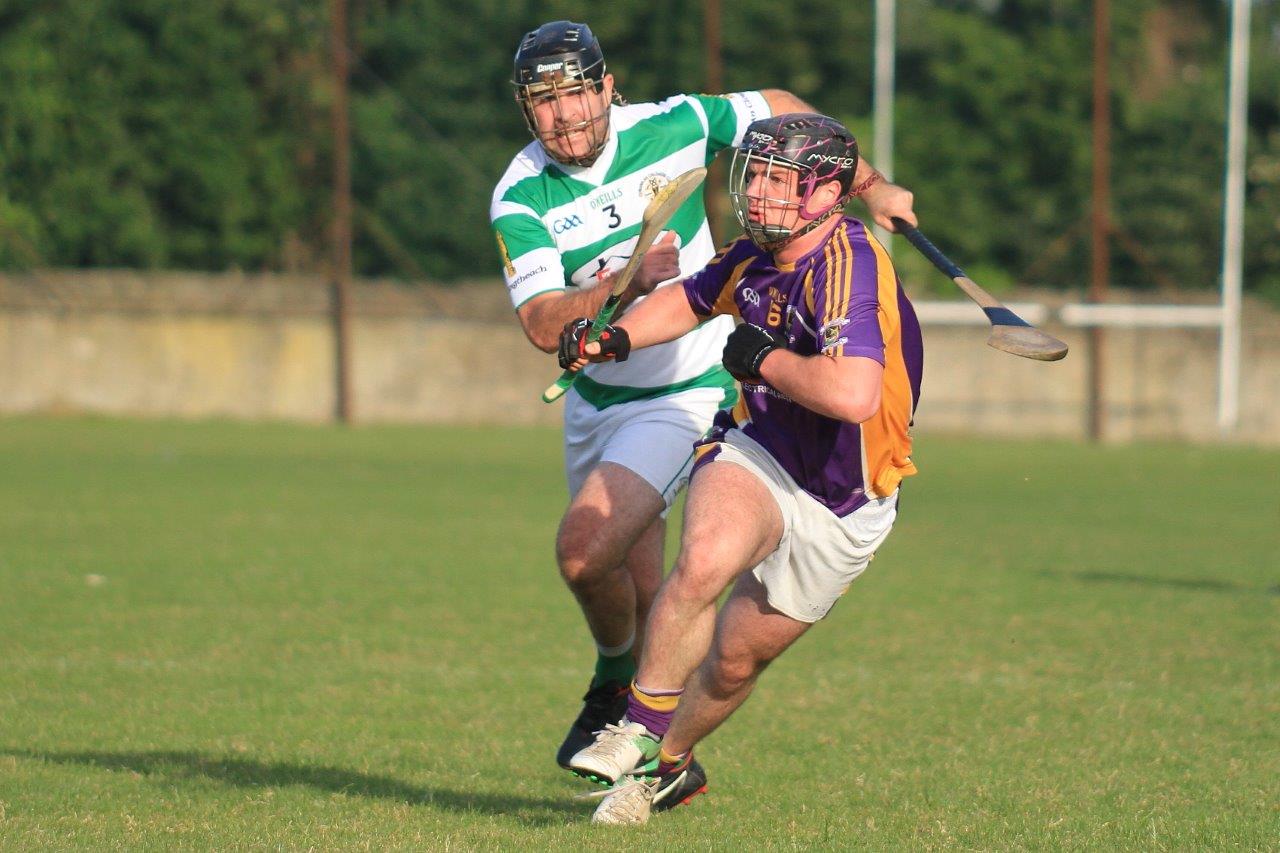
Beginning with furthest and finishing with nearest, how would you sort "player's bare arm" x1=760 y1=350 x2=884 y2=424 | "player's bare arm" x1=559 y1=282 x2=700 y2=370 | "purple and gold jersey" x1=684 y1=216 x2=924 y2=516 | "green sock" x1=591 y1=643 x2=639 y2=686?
"green sock" x1=591 y1=643 x2=639 y2=686 < "player's bare arm" x1=559 y1=282 x2=700 y2=370 < "purple and gold jersey" x1=684 y1=216 x2=924 y2=516 < "player's bare arm" x1=760 y1=350 x2=884 y2=424

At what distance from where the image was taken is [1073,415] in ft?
88.5

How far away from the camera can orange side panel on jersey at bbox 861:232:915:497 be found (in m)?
5.23

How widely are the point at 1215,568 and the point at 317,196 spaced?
71.9ft

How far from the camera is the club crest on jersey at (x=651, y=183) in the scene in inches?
258

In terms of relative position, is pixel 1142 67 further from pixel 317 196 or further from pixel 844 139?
pixel 844 139

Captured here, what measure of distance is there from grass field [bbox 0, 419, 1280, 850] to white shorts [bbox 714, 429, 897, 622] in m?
0.72

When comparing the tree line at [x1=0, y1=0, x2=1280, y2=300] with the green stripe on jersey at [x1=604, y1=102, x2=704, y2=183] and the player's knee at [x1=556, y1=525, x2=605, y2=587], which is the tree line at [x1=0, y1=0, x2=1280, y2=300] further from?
the player's knee at [x1=556, y1=525, x2=605, y2=587]

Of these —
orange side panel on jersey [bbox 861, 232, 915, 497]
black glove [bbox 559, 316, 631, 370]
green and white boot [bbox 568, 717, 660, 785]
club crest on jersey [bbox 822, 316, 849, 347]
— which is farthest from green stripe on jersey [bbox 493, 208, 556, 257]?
green and white boot [bbox 568, 717, 660, 785]

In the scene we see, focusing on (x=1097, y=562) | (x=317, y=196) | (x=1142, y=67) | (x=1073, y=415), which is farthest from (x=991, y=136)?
(x=1097, y=562)

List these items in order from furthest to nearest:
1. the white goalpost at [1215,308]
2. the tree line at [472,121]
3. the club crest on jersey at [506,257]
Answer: the tree line at [472,121] < the white goalpost at [1215,308] < the club crest on jersey at [506,257]

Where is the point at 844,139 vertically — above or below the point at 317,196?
above

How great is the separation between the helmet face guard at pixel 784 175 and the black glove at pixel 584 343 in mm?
526

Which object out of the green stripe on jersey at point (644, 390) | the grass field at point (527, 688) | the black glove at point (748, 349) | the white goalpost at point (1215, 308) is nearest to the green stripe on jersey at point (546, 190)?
the green stripe on jersey at point (644, 390)

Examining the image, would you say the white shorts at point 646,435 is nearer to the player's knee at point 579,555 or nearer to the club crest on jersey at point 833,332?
the player's knee at point 579,555
